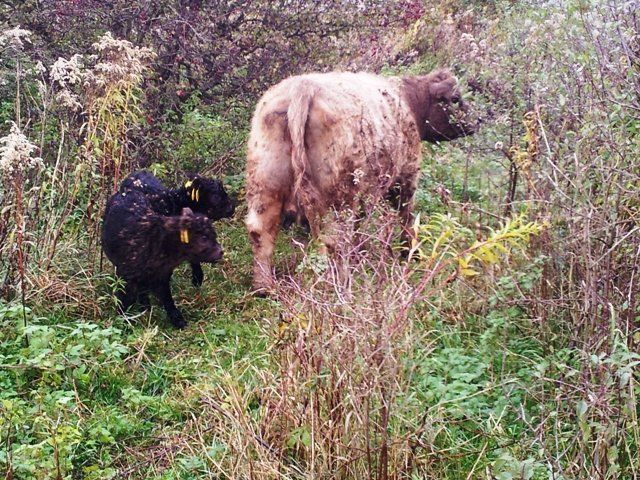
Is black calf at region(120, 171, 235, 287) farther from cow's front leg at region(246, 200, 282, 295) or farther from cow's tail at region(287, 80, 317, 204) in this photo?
cow's tail at region(287, 80, 317, 204)

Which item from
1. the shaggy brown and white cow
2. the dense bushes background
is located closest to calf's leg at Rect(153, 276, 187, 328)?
the dense bushes background

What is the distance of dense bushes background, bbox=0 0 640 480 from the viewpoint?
3062 mm

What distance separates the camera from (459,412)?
3404 mm

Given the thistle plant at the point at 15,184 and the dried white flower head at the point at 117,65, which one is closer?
the thistle plant at the point at 15,184

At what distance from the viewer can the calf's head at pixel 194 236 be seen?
16.6 feet

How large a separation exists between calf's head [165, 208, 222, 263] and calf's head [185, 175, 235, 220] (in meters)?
0.47

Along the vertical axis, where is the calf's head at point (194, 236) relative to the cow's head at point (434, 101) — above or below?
below

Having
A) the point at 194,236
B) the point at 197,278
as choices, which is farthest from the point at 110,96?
the point at 197,278

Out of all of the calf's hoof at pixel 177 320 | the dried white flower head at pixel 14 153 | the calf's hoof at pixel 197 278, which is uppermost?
the dried white flower head at pixel 14 153

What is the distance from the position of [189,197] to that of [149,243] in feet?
2.24

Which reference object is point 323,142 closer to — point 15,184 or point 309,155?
point 309,155

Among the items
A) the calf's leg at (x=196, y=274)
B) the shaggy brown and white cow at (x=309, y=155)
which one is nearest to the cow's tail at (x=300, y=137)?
the shaggy brown and white cow at (x=309, y=155)

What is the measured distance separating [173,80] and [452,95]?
108 inches

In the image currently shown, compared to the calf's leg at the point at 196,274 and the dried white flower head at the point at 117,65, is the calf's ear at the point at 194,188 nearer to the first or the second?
the calf's leg at the point at 196,274
